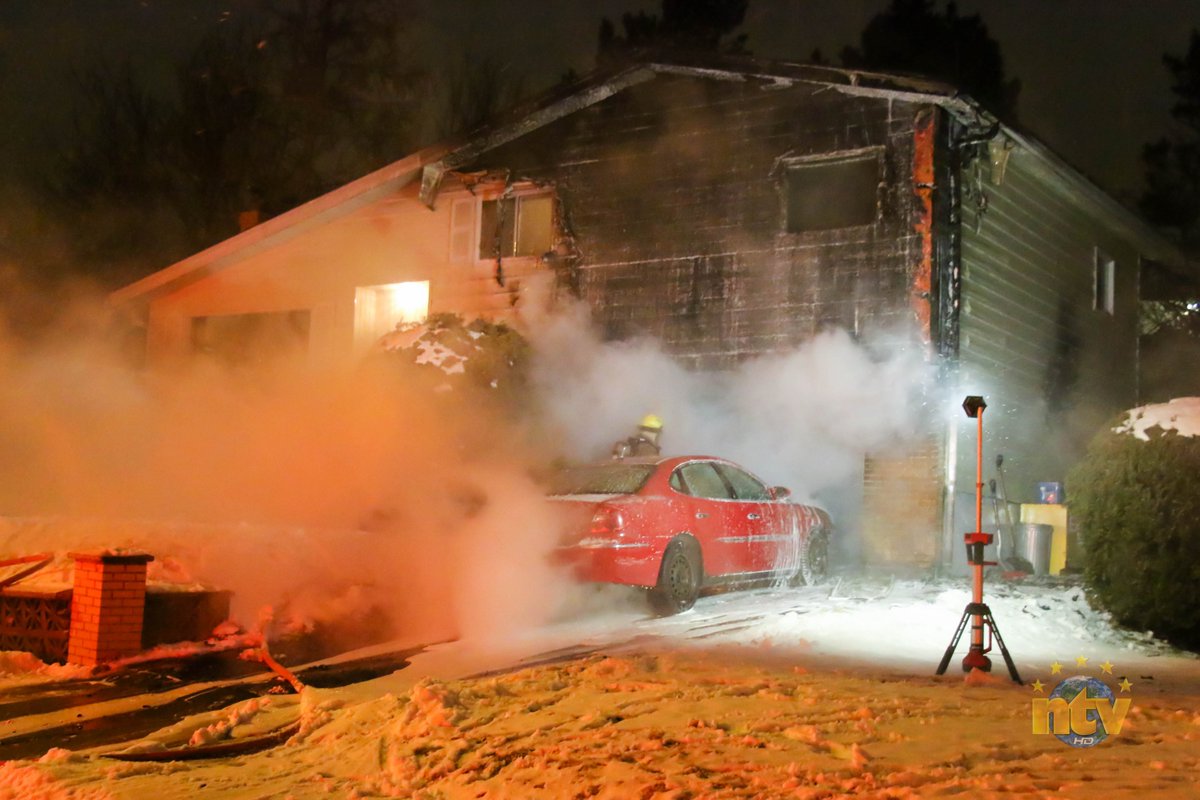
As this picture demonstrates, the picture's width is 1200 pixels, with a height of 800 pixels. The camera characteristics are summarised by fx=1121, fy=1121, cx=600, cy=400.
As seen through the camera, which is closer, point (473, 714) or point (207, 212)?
point (473, 714)

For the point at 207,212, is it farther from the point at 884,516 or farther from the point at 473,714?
the point at 473,714

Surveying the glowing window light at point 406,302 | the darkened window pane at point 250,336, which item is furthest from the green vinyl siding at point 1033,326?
the darkened window pane at point 250,336

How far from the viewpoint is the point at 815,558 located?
12.6m

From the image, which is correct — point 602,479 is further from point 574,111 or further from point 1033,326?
point 1033,326

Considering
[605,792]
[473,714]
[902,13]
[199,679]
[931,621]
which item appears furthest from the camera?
[902,13]

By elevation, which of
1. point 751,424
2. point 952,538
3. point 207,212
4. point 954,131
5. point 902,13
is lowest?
point 952,538

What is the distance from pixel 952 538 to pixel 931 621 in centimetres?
467

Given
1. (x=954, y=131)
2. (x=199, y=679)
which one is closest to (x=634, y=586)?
(x=199, y=679)

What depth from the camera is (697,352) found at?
52.9 feet

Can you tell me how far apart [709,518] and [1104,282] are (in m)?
12.2

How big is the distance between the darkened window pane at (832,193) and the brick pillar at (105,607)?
398 inches

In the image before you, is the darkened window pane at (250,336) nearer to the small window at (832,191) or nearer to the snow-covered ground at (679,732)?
the small window at (832,191)

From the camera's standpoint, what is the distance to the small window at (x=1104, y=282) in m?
19.1

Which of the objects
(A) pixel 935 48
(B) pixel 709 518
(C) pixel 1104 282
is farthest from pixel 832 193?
(A) pixel 935 48
